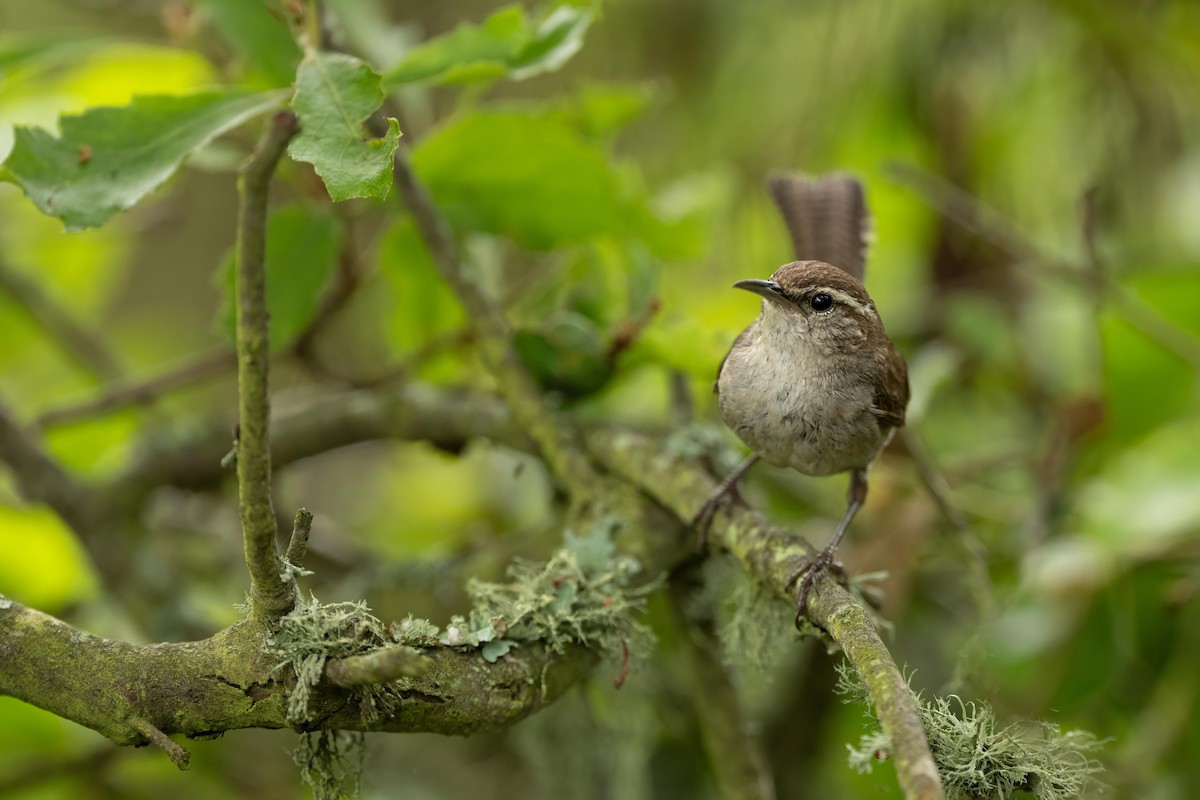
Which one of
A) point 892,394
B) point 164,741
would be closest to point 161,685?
point 164,741

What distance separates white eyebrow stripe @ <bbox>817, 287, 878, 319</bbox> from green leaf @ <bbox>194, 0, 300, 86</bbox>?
123 cm

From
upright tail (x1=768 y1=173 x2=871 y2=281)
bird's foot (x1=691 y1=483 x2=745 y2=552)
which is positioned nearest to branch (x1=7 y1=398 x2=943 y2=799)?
bird's foot (x1=691 y1=483 x2=745 y2=552)

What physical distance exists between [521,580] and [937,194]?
5.73 ft

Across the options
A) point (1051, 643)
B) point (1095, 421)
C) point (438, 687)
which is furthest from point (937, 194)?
point (438, 687)

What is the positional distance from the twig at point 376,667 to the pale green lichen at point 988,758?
558 millimetres

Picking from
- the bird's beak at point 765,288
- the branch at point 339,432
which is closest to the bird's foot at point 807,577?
the bird's beak at point 765,288

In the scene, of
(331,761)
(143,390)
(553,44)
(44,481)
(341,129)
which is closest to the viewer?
(341,129)

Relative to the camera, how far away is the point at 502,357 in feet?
7.95

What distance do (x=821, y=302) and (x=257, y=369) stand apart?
1190 mm

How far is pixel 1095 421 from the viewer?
3096 mm

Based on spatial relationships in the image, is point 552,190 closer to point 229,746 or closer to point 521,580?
point 521,580

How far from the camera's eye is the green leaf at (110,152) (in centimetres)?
183

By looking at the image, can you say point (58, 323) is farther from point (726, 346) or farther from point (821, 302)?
point (821, 302)

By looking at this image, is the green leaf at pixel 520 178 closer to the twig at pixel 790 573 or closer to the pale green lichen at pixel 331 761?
the twig at pixel 790 573
